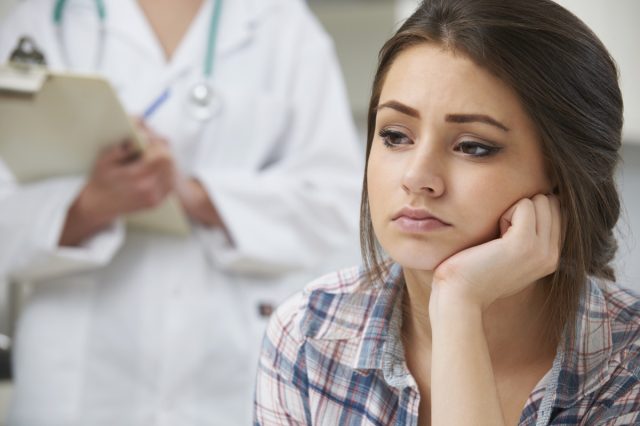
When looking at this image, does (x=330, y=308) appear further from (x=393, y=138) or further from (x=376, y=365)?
(x=393, y=138)

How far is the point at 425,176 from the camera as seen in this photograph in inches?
32.7

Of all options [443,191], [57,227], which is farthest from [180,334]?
[443,191]

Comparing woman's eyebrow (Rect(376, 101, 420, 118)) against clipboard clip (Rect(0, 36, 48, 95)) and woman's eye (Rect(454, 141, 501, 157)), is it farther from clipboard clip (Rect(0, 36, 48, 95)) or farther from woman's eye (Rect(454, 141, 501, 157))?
clipboard clip (Rect(0, 36, 48, 95))

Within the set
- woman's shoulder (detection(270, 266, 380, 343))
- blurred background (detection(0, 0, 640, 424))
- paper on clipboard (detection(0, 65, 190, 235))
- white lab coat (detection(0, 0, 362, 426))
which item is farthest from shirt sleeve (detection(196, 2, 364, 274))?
woman's shoulder (detection(270, 266, 380, 343))

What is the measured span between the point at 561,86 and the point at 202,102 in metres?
0.71

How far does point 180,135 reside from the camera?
140 cm

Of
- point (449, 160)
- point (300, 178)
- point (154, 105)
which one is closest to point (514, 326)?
point (449, 160)

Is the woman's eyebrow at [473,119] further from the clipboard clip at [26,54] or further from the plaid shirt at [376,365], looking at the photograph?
the clipboard clip at [26,54]

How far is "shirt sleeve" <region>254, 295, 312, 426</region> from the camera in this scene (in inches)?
37.9

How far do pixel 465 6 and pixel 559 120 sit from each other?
0.15m

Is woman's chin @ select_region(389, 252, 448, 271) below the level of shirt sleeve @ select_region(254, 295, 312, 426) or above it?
above

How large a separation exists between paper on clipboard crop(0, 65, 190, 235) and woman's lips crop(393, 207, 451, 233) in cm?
52

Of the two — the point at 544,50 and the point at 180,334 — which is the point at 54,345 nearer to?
the point at 180,334

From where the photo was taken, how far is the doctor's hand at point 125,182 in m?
1.30
